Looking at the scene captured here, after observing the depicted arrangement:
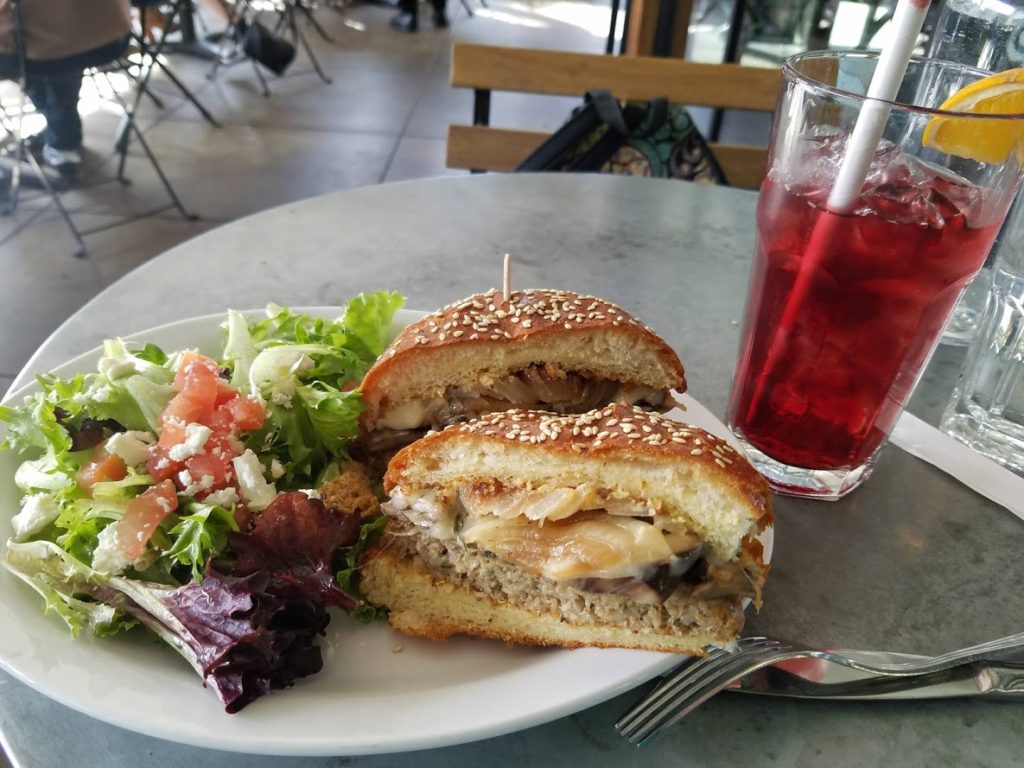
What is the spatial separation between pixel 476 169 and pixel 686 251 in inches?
56.1

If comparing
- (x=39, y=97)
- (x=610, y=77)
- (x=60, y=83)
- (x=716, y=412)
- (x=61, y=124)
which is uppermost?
(x=610, y=77)

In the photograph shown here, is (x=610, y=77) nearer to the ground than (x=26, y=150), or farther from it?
farther from it

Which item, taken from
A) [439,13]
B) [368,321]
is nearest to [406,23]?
[439,13]

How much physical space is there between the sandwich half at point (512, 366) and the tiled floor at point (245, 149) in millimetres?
3106

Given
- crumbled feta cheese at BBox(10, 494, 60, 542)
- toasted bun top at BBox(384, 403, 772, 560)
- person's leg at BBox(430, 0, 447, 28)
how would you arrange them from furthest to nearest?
person's leg at BBox(430, 0, 447, 28) → crumbled feta cheese at BBox(10, 494, 60, 542) → toasted bun top at BBox(384, 403, 772, 560)

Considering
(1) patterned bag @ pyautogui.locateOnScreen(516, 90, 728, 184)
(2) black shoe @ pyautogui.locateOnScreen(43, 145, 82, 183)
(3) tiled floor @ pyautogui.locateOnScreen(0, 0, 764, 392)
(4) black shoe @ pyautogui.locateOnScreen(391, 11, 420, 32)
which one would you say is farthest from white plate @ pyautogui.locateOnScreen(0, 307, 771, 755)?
(4) black shoe @ pyautogui.locateOnScreen(391, 11, 420, 32)

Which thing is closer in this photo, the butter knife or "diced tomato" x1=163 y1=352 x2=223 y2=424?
the butter knife

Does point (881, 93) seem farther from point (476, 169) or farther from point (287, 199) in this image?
point (287, 199)

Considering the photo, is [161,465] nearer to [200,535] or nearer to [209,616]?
[200,535]

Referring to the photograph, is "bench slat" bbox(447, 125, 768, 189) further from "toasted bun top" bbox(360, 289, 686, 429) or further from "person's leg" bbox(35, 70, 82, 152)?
"person's leg" bbox(35, 70, 82, 152)

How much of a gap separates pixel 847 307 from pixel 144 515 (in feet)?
4.10

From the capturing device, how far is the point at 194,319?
182cm

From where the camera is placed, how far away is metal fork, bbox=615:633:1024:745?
1.10 meters

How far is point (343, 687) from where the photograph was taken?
119 cm
